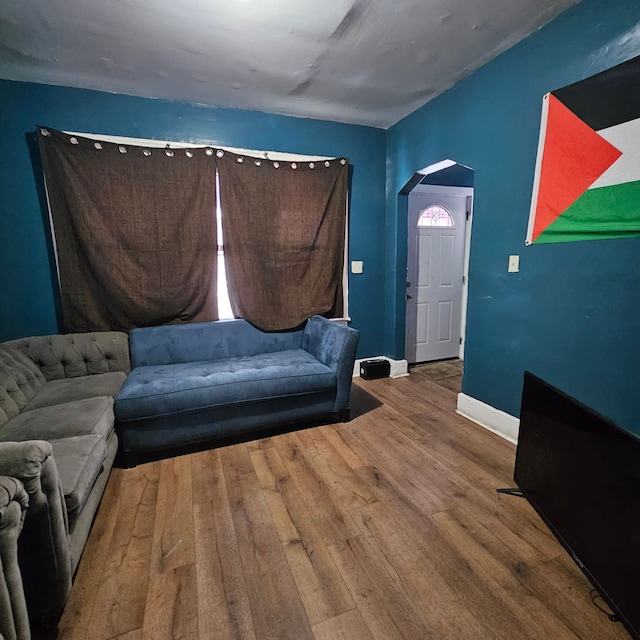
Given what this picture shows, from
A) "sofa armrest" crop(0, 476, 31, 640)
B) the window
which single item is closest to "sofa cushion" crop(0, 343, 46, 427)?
"sofa armrest" crop(0, 476, 31, 640)

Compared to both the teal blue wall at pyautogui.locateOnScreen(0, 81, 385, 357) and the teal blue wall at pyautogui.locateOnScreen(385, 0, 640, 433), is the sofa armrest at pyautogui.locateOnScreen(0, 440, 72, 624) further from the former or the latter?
the teal blue wall at pyautogui.locateOnScreen(385, 0, 640, 433)

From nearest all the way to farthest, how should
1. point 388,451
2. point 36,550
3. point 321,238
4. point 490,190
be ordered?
point 36,550, point 388,451, point 490,190, point 321,238

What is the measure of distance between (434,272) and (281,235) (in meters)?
1.97

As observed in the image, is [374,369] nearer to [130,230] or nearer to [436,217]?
[436,217]

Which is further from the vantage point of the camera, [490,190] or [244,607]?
[490,190]

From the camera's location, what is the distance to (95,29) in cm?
192

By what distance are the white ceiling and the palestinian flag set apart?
52 cm

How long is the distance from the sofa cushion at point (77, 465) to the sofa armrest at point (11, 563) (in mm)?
370

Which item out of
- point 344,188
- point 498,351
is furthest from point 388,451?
point 344,188

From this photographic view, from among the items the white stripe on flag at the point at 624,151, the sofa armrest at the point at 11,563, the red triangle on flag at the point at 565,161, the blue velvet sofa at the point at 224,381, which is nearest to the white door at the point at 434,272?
the blue velvet sofa at the point at 224,381

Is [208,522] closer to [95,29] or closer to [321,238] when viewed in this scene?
[321,238]

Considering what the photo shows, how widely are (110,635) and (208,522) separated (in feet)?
1.79

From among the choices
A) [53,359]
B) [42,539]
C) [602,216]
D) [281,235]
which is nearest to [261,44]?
[281,235]

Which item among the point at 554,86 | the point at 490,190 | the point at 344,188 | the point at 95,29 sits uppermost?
the point at 95,29
